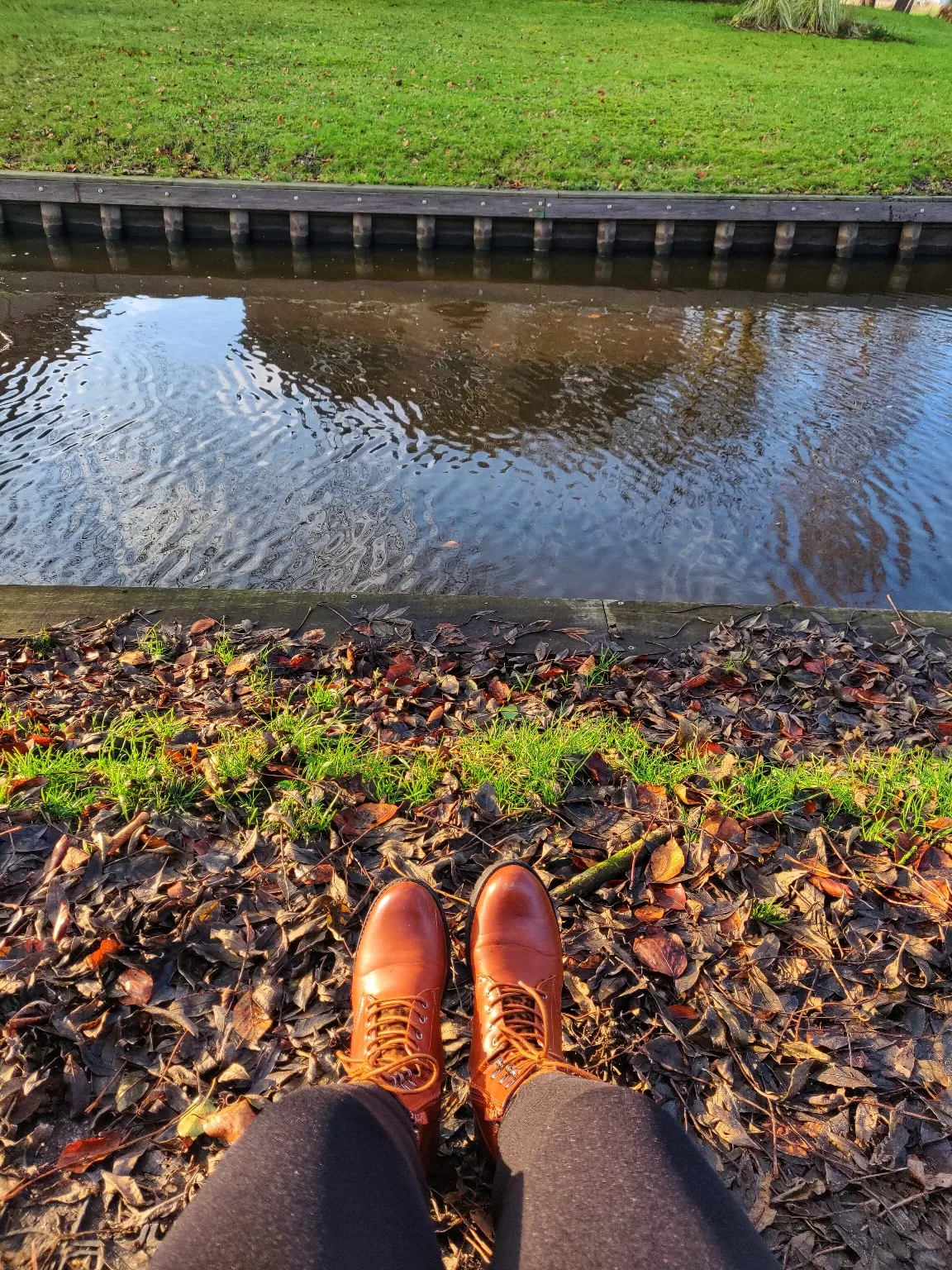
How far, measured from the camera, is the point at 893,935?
2.29m

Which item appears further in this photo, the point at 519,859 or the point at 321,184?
the point at 321,184

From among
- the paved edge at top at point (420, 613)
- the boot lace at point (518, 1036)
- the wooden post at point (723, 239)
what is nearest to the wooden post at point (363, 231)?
the wooden post at point (723, 239)

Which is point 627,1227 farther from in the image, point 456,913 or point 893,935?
point 893,935

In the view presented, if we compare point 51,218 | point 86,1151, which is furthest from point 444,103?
point 86,1151

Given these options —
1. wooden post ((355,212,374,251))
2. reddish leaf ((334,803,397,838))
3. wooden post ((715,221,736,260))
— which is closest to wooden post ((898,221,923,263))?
wooden post ((715,221,736,260))

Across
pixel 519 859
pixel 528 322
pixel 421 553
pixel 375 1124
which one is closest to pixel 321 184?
pixel 528 322

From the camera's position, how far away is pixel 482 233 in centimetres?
1258

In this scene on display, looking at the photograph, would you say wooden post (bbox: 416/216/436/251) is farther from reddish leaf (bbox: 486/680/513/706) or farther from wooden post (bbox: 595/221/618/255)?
reddish leaf (bbox: 486/680/513/706)

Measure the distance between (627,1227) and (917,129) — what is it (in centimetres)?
1975

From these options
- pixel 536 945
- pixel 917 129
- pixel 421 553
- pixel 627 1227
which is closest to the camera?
pixel 627 1227

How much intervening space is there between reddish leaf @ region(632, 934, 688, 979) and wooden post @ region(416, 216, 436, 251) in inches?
497

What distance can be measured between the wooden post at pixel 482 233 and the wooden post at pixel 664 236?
9.02 ft

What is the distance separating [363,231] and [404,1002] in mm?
13028

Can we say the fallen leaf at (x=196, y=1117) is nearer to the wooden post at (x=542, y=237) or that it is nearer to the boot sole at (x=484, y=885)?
the boot sole at (x=484, y=885)
